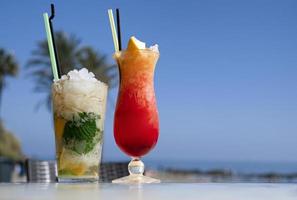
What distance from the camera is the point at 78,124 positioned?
1311 mm

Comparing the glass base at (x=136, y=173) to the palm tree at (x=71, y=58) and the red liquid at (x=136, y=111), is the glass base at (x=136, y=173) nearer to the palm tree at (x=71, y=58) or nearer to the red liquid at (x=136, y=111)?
the red liquid at (x=136, y=111)

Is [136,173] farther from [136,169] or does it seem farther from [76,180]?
[76,180]

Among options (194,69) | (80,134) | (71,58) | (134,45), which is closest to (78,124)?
(80,134)

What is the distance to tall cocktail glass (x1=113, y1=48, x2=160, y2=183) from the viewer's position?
1401 mm

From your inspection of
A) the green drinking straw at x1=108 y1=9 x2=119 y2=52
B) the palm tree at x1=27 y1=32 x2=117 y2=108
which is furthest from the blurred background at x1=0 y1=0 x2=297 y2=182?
the green drinking straw at x1=108 y1=9 x2=119 y2=52

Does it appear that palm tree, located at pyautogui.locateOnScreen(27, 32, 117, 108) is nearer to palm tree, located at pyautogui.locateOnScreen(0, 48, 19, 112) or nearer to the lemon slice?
palm tree, located at pyautogui.locateOnScreen(0, 48, 19, 112)

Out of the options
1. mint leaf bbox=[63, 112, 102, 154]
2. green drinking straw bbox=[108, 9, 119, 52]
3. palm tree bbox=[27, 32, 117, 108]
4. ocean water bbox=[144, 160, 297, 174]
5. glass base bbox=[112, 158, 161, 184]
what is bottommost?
glass base bbox=[112, 158, 161, 184]

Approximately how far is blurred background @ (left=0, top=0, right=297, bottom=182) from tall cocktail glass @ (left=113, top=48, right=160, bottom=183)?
37.8 feet

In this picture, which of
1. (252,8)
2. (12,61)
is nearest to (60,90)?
(12,61)

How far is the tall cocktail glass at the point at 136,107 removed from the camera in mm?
1401

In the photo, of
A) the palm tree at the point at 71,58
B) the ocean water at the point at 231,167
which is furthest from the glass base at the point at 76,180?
the ocean water at the point at 231,167

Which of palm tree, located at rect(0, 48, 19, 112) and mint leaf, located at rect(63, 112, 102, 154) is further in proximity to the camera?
palm tree, located at rect(0, 48, 19, 112)

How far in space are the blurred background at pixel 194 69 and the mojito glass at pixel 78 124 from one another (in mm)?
11598

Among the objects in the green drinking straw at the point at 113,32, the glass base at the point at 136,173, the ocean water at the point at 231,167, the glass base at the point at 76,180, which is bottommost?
the glass base at the point at 76,180
